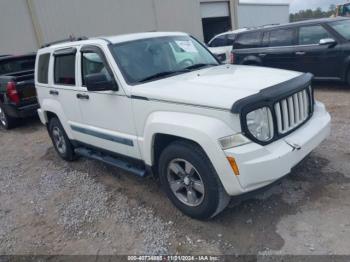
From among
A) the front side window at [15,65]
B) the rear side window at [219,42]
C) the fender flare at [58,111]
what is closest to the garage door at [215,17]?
the rear side window at [219,42]

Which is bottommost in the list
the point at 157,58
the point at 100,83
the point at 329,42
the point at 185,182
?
the point at 185,182

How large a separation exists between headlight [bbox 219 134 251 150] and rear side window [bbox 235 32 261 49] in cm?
695

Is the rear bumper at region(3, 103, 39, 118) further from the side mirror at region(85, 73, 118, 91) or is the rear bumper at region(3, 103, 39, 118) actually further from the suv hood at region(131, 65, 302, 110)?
the suv hood at region(131, 65, 302, 110)

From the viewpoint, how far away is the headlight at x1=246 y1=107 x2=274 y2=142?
114 inches

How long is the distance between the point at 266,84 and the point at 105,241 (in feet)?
7.21

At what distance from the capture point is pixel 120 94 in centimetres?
374

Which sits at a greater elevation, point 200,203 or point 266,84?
point 266,84

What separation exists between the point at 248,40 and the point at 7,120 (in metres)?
6.78

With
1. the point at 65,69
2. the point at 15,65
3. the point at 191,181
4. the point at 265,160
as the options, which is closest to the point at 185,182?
the point at 191,181

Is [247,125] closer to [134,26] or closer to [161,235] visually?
[161,235]

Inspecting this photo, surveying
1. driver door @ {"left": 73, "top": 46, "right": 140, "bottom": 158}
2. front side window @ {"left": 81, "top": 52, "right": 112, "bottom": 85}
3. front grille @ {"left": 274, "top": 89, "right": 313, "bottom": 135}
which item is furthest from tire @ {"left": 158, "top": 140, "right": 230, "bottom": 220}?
front side window @ {"left": 81, "top": 52, "right": 112, "bottom": 85}

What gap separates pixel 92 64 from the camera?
425cm

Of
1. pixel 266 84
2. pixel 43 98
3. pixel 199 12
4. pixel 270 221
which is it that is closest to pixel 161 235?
pixel 270 221

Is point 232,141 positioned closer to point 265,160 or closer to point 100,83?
point 265,160
